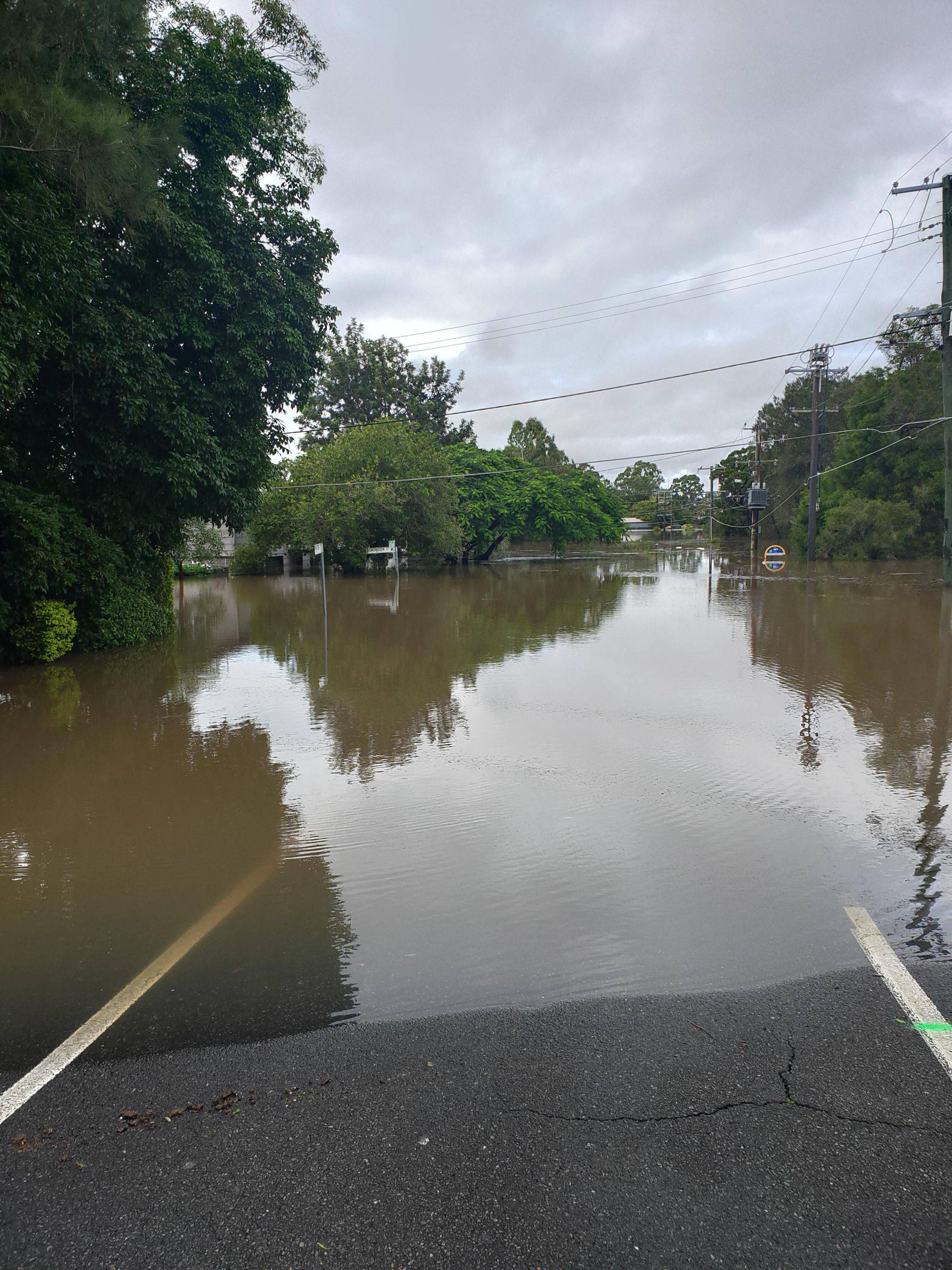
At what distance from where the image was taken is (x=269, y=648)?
16.1 meters

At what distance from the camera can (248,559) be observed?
4622 cm

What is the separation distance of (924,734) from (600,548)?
73.0 m

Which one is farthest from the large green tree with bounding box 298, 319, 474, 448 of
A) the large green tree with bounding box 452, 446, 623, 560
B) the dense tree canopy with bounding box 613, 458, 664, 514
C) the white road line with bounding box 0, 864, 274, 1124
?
the dense tree canopy with bounding box 613, 458, 664, 514

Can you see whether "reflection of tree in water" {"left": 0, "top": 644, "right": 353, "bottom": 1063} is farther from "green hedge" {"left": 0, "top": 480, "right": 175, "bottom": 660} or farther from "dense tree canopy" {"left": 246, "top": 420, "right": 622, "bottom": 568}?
"dense tree canopy" {"left": 246, "top": 420, "right": 622, "bottom": 568}

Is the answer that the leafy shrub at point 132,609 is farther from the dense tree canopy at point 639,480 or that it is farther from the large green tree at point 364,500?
the dense tree canopy at point 639,480

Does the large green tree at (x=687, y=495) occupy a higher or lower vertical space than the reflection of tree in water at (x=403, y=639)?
higher

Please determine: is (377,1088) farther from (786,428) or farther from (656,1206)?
(786,428)

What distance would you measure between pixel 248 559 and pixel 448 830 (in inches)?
1697

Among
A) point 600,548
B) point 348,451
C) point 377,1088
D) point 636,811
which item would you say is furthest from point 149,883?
point 600,548

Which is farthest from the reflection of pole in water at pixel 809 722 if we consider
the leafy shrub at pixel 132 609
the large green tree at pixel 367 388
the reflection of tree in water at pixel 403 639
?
the large green tree at pixel 367 388

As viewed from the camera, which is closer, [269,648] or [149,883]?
[149,883]

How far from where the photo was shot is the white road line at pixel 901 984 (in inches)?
119

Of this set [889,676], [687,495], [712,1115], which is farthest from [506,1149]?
[687,495]

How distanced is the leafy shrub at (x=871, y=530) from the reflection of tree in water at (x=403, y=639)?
17.8m
